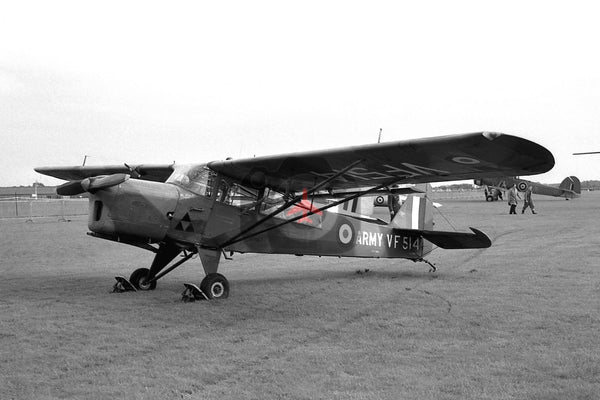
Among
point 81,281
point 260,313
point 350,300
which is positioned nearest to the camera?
point 260,313

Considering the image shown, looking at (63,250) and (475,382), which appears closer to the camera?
(475,382)

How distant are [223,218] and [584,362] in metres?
5.67

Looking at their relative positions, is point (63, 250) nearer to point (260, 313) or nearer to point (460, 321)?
point (260, 313)

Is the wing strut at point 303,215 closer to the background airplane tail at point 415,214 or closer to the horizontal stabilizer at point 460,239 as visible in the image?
the horizontal stabilizer at point 460,239

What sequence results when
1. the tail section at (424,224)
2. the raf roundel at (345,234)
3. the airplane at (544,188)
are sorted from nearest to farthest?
the raf roundel at (345,234), the tail section at (424,224), the airplane at (544,188)

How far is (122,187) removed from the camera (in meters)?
8.05

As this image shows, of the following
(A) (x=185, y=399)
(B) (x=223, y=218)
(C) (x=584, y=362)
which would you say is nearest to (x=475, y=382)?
(C) (x=584, y=362)

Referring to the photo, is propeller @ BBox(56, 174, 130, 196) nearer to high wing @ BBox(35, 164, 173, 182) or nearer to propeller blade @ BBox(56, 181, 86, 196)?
propeller blade @ BBox(56, 181, 86, 196)

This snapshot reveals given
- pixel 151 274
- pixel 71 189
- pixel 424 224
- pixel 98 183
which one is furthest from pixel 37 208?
pixel 98 183

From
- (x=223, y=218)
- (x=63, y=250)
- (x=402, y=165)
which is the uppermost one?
(x=402, y=165)

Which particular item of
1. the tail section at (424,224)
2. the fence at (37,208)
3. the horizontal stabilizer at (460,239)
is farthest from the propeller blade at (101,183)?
the fence at (37,208)

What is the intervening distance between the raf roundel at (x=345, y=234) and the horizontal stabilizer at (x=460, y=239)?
1930 millimetres

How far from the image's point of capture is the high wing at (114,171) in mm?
10949

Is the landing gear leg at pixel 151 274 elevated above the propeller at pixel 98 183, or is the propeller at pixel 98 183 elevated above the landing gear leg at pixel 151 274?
the propeller at pixel 98 183
